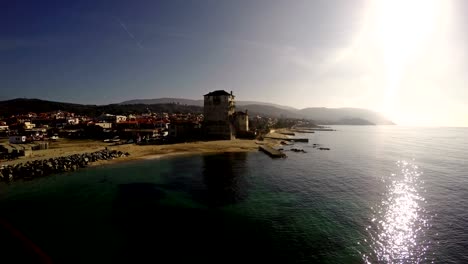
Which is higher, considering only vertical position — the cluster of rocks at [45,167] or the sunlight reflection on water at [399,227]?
the cluster of rocks at [45,167]

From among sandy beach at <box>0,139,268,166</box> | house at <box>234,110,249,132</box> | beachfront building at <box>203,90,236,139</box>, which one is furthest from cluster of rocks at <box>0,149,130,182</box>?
house at <box>234,110,249,132</box>

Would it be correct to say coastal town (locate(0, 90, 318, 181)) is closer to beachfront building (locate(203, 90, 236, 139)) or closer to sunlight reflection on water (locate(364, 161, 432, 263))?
beachfront building (locate(203, 90, 236, 139))

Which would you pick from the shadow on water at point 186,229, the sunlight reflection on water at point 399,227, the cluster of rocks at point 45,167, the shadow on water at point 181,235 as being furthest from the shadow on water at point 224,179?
the cluster of rocks at point 45,167

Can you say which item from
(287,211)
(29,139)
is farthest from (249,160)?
(29,139)

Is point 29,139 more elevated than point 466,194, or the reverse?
point 29,139

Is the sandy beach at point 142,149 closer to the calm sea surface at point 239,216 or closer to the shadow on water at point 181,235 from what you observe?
the calm sea surface at point 239,216

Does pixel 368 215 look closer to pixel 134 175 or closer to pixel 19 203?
pixel 134 175

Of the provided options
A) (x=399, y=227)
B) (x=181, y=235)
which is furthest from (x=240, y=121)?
(x=181, y=235)
